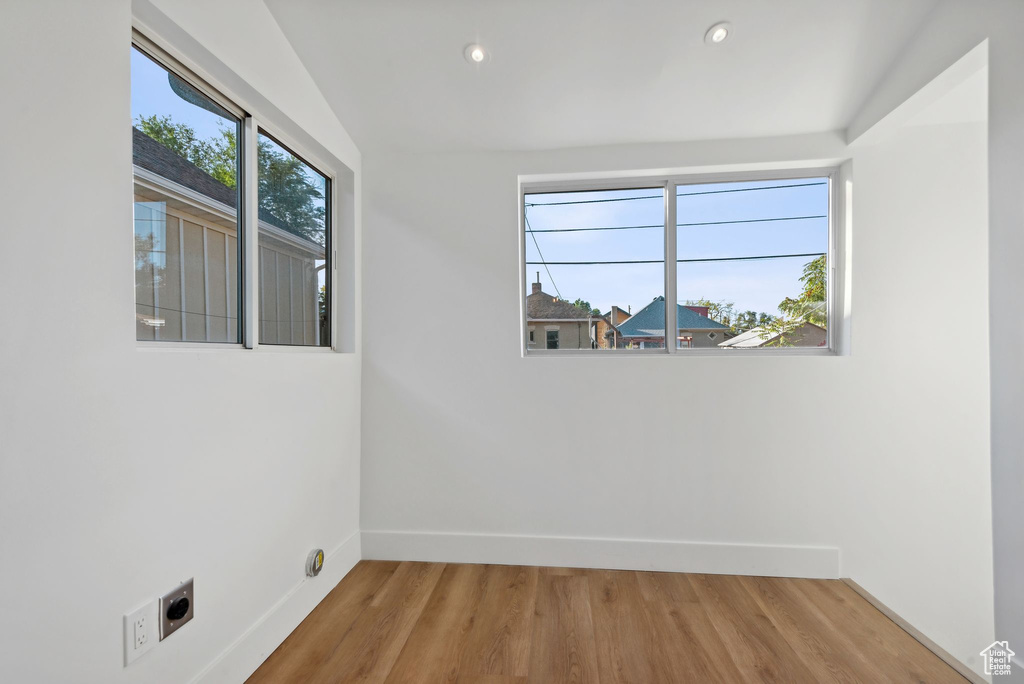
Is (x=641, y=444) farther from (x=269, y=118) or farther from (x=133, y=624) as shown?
(x=269, y=118)

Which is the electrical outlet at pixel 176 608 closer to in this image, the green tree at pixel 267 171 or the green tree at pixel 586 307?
the green tree at pixel 267 171

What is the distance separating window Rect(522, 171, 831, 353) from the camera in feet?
8.50

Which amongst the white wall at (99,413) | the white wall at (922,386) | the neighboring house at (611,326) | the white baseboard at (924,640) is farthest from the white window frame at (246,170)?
the white baseboard at (924,640)

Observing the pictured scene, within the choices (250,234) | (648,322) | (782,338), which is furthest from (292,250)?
(782,338)

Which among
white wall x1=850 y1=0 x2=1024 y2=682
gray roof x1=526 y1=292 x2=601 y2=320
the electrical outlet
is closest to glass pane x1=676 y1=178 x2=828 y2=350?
gray roof x1=526 y1=292 x2=601 y2=320

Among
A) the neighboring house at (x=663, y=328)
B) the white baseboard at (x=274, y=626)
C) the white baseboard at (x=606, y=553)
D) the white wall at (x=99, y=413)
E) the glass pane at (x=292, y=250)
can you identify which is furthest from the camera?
the neighboring house at (x=663, y=328)

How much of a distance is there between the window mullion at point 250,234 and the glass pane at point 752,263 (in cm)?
214

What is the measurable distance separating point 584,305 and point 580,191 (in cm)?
68

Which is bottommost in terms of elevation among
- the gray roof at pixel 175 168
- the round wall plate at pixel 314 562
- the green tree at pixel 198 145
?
the round wall plate at pixel 314 562

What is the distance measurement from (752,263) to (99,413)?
2861 mm

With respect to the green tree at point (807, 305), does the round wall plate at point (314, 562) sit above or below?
below

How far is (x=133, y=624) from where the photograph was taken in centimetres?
126

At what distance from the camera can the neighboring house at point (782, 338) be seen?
257 centimetres

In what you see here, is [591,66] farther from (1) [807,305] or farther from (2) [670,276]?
(1) [807,305]
